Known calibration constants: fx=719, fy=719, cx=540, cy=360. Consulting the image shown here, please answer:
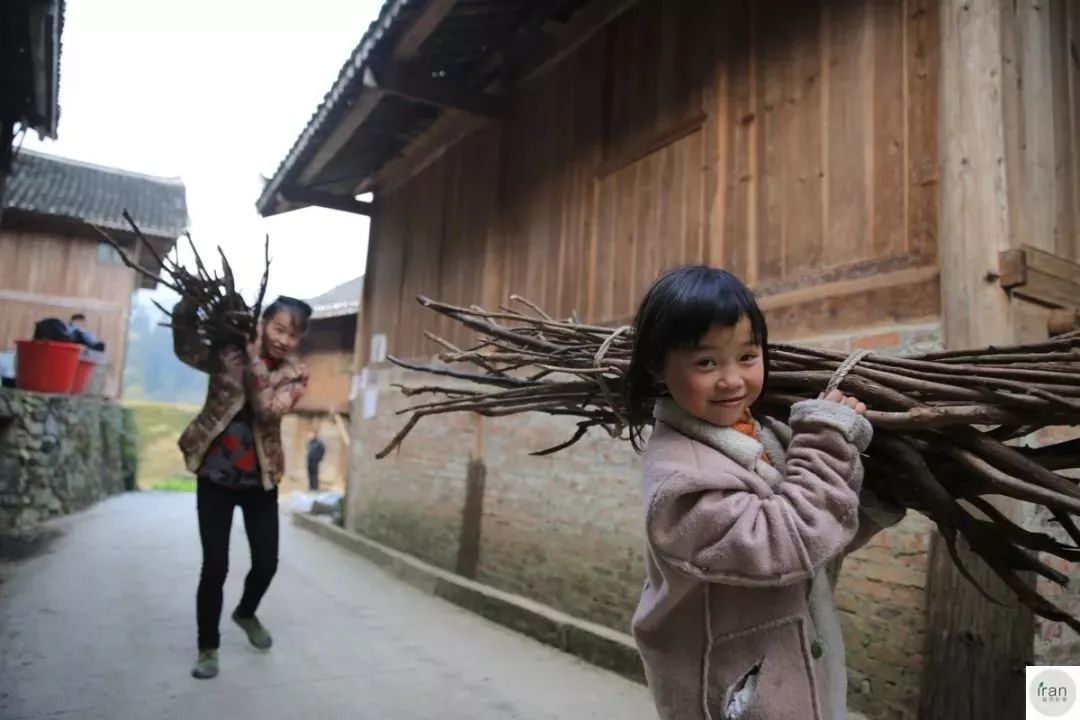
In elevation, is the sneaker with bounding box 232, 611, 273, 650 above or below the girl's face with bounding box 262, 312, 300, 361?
below

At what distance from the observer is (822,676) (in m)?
1.25

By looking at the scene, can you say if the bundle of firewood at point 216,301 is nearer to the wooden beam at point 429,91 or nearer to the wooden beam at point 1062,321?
the wooden beam at point 429,91

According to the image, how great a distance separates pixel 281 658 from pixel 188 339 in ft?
5.84

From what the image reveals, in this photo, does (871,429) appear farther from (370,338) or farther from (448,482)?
(370,338)

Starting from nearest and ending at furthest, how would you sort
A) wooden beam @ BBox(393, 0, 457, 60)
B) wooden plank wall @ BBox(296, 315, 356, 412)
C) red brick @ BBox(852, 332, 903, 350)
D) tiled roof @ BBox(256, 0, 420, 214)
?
red brick @ BBox(852, 332, 903, 350)
wooden beam @ BBox(393, 0, 457, 60)
tiled roof @ BBox(256, 0, 420, 214)
wooden plank wall @ BBox(296, 315, 356, 412)

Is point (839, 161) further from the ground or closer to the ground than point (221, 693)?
further from the ground

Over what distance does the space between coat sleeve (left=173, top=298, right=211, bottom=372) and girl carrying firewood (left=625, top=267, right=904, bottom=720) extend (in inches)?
114

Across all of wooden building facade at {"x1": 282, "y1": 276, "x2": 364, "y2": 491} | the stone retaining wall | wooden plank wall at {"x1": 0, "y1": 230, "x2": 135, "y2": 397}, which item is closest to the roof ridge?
wooden plank wall at {"x1": 0, "y1": 230, "x2": 135, "y2": 397}

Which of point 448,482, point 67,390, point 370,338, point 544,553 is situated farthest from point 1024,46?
point 67,390

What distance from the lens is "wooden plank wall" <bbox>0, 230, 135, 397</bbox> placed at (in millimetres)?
14258

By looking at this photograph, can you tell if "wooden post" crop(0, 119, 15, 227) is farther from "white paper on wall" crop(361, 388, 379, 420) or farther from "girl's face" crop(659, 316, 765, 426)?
"girl's face" crop(659, 316, 765, 426)

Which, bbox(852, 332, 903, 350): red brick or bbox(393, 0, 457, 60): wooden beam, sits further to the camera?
bbox(393, 0, 457, 60): wooden beam

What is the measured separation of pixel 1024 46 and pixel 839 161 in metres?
0.85

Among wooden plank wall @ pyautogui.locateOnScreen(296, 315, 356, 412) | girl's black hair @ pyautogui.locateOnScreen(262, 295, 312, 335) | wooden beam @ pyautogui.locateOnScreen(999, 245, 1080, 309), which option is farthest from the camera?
wooden plank wall @ pyautogui.locateOnScreen(296, 315, 356, 412)
